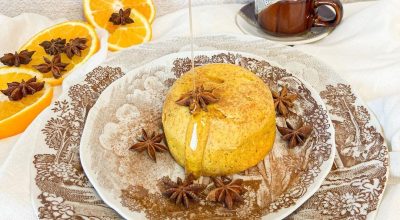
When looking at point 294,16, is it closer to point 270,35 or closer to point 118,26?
point 270,35

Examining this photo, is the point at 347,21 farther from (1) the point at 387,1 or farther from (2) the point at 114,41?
(2) the point at 114,41

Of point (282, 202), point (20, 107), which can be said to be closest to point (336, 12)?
point (282, 202)

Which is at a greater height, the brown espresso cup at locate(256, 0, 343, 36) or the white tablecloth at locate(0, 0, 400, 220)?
the brown espresso cup at locate(256, 0, 343, 36)

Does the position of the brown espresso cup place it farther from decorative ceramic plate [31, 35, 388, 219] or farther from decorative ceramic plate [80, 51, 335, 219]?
decorative ceramic plate [80, 51, 335, 219]

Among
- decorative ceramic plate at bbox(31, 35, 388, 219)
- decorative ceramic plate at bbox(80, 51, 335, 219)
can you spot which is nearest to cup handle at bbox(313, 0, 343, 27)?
decorative ceramic plate at bbox(31, 35, 388, 219)

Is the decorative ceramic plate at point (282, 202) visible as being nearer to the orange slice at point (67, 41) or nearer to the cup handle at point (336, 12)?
the orange slice at point (67, 41)

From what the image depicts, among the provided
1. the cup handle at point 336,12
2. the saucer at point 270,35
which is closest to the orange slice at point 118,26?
the saucer at point 270,35
